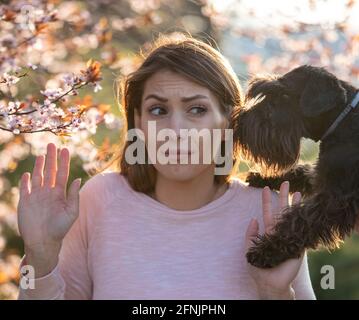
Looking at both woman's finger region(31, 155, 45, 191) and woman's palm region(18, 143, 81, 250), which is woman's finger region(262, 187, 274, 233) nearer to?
woman's palm region(18, 143, 81, 250)

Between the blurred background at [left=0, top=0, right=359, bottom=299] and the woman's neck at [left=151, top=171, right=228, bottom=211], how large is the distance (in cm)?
46

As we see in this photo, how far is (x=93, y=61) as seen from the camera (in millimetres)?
3018

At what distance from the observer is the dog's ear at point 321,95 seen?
2912 mm

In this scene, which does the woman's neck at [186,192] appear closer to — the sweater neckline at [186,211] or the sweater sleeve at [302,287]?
the sweater neckline at [186,211]

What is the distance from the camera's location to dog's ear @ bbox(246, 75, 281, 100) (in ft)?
9.90

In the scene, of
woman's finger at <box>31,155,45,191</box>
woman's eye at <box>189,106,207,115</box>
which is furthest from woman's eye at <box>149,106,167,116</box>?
woman's finger at <box>31,155,45,191</box>

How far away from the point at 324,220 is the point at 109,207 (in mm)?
958

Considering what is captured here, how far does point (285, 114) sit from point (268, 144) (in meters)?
0.16

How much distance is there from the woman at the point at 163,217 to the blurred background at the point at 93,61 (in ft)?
0.95

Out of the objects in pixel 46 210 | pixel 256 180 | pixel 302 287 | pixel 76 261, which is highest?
pixel 256 180

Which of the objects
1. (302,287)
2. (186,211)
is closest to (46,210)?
(186,211)

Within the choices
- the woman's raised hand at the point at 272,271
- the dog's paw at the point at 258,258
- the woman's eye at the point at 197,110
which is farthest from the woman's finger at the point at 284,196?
the woman's eye at the point at 197,110

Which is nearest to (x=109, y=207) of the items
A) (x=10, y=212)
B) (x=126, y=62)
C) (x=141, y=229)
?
(x=141, y=229)

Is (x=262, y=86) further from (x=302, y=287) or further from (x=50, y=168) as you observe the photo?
(x=50, y=168)
